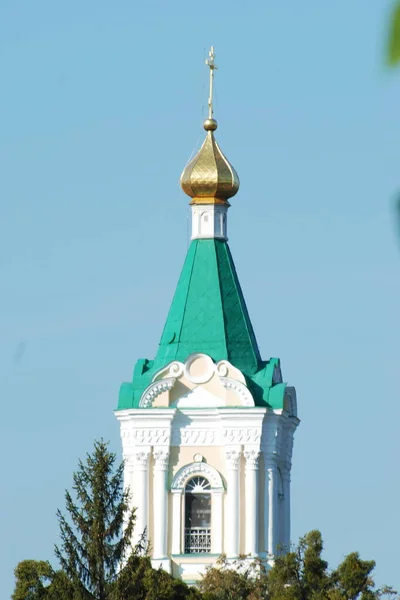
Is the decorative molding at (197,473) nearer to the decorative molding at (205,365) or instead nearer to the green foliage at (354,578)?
the decorative molding at (205,365)

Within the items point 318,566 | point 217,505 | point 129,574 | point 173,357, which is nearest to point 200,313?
point 173,357

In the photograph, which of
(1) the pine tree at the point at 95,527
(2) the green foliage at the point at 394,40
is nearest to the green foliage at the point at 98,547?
(1) the pine tree at the point at 95,527

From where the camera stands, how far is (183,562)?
27672 millimetres

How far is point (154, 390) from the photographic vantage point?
1115 inches

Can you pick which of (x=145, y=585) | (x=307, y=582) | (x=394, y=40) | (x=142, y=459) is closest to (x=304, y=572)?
(x=307, y=582)

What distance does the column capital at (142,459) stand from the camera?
28.5 metres

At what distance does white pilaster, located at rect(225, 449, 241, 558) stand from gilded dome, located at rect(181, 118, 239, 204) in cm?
436

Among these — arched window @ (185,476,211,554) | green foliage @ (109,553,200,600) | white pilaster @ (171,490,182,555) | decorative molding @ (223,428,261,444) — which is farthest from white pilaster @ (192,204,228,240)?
green foliage @ (109,553,200,600)

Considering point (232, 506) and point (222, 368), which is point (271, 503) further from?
point (222, 368)

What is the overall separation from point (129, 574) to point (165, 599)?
2.18 m

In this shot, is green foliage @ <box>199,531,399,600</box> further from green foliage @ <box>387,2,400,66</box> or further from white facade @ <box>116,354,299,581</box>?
green foliage @ <box>387,2,400,66</box>

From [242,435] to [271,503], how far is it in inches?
48.0

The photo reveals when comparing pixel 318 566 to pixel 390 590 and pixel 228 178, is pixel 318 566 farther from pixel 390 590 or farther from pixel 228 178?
pixel 228 178

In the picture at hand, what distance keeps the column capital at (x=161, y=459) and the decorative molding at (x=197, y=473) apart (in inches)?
10.8
